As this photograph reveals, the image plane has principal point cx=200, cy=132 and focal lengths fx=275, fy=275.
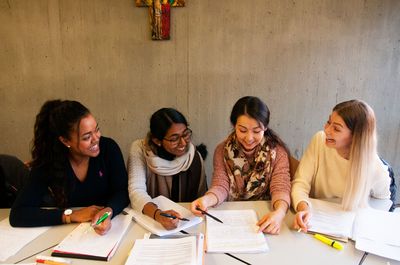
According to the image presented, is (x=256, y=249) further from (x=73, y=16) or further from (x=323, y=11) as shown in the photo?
(x=73, y=16)

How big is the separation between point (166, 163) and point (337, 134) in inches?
35.6

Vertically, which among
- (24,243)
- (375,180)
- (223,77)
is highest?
(223,77)

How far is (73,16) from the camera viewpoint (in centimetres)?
217

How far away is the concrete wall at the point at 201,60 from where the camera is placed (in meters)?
2.18

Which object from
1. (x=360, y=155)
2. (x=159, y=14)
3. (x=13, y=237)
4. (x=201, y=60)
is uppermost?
(x=159, y=14)

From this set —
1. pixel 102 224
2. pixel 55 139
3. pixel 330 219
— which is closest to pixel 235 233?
pixel 330 219

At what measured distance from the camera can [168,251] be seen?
3.28 feet

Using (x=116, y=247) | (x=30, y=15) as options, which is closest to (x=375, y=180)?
(x=116, y=247)

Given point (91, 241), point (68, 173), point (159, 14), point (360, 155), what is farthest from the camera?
point (159, 14)

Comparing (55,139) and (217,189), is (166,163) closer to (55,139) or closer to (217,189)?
(217,189)

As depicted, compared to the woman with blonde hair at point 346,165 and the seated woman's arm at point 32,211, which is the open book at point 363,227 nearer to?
the woman with blonde hair at point 346,165

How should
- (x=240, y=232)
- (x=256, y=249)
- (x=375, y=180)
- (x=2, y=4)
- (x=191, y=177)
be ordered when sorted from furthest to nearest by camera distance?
(x=2, y=4), (x=191, y=177), (x=375, y=180), (x=240, y=232), (x=256, y=249)

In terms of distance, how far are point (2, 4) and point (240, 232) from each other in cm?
245

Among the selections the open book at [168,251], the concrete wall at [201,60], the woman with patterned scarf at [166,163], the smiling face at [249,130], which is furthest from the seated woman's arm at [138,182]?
the concrete wall at [201,60]
